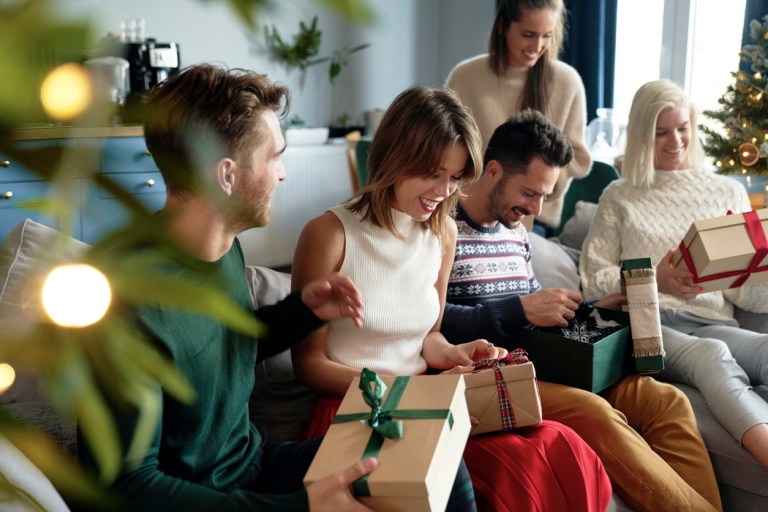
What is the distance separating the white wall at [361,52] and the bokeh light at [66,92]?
4.82 meters

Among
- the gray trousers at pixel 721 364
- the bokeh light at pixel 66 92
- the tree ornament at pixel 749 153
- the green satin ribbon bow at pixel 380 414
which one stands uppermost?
the bokeh light at pixel 66 92

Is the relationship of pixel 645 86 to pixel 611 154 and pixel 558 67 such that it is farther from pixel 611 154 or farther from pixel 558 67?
pixel 611 154

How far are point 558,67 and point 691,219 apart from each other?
991 mm

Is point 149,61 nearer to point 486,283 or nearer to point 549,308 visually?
point 486,283

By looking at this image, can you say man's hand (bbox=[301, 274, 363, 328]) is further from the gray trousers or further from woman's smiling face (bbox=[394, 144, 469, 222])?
the gray trousers

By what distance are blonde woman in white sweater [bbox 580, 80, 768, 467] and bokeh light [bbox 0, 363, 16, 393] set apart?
7.03 feet

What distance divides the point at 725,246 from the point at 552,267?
2.20 ft

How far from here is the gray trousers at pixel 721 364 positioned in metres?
1.93

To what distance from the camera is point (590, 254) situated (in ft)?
8.25

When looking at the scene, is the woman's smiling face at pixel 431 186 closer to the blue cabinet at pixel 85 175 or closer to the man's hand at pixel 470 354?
the man's hand at pixel 470 354

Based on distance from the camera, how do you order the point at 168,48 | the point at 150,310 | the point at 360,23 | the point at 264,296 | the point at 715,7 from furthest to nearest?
the point at 715,7, the point at 168,48, the point at 264,296, the point at 150,310, the point at 360,23

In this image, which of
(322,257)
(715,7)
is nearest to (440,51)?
(715,7)

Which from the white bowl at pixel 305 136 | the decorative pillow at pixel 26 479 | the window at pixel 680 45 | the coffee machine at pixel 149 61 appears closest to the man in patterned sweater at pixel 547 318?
the decorative pillow at pixel 26 479

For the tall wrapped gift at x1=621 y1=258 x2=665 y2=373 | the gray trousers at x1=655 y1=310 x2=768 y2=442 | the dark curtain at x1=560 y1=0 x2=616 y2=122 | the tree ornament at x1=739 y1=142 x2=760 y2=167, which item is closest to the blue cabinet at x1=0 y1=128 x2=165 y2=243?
the tall wrapped gift at x1=621 y1=258 x2=665 y2=373
